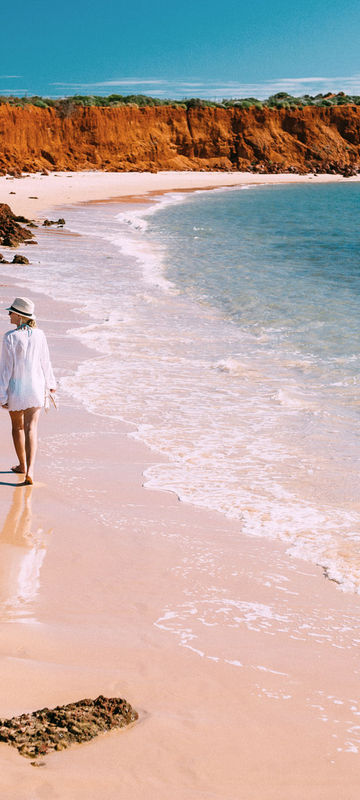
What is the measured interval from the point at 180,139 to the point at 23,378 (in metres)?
75.8

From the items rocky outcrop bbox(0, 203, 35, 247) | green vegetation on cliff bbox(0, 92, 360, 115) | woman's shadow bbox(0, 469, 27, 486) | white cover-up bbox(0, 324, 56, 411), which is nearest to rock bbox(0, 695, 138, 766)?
woman's shadow bbox(0, 469, 27, 486)

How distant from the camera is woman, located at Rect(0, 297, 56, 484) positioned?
558cm

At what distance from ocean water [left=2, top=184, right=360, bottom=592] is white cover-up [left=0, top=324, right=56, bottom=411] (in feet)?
3.57

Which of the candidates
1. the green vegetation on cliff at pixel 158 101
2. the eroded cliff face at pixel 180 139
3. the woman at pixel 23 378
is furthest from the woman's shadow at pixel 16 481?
the green vegetation on cliff at pixel 158 101

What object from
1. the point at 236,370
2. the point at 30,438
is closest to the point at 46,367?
the point at 30,438

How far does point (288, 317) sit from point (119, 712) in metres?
10.9

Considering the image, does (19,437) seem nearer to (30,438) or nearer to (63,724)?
(30,438)

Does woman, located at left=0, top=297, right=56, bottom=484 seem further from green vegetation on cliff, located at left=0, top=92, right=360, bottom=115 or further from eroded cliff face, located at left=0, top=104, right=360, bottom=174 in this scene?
green vegetation on cliff, located at left=0, top=92, right=360, bottom=115

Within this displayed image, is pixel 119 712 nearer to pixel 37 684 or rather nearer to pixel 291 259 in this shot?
pixel 37 684

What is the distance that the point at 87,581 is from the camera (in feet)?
13.5

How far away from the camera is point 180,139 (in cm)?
7688

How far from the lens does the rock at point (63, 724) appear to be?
270cm

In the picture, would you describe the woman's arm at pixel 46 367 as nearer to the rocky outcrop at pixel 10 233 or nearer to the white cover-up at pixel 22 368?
the white cover-up at pixel 22 368

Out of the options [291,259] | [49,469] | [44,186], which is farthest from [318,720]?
[44,186]
